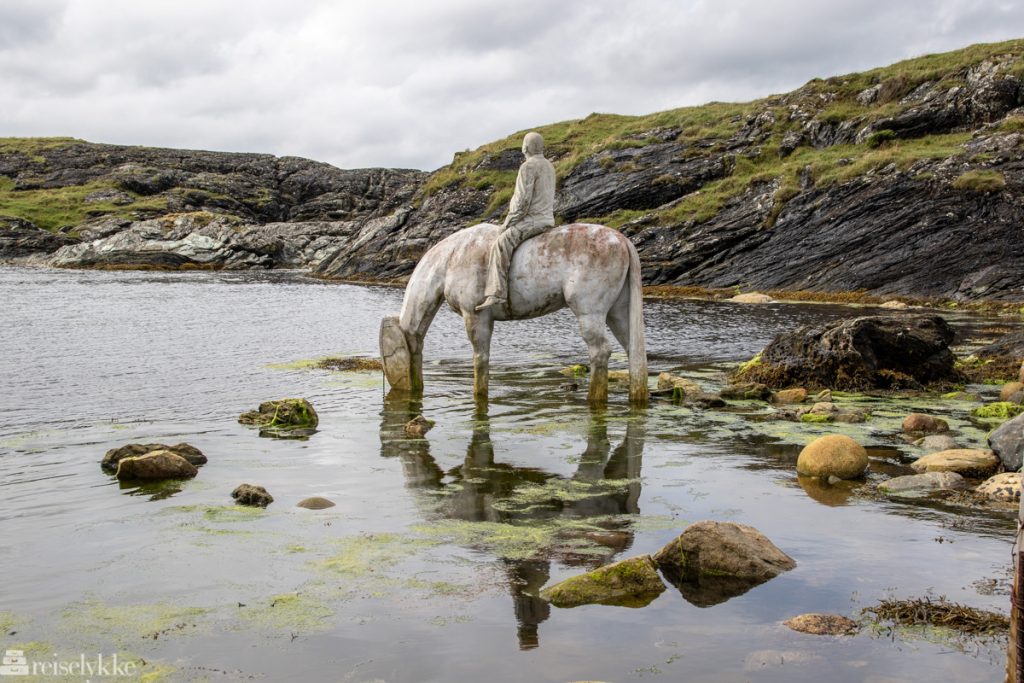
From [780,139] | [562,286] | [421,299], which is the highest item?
[780,139]

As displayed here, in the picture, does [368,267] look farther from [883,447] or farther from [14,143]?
[14,143]

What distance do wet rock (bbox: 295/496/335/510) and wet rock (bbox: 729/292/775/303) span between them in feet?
123

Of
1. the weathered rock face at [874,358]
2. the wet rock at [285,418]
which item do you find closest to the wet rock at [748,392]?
the weathered rock face at [874,358]

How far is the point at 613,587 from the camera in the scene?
274 inches

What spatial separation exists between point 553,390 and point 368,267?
59.9 metres

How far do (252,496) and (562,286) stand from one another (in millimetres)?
7736

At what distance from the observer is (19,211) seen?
104500 mm

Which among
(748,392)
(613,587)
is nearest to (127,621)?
(613,587)

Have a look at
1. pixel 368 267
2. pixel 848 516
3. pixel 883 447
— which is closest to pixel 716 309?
pixel 883 447

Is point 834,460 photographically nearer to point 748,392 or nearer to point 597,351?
point 597,351

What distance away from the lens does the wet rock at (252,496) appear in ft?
31.8

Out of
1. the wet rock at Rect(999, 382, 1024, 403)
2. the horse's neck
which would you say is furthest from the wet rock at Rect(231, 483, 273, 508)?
the wet rock at Rect(999, 382, 1024, 403)

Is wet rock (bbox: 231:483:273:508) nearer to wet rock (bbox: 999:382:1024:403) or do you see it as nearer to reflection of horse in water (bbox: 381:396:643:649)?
reflection of horse in water (bbox: 381:396:643:649)

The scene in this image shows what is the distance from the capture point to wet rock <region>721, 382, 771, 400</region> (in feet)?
55.9
